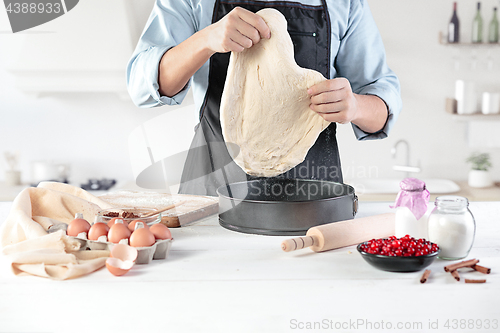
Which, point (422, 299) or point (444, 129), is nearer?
point (422, 299)

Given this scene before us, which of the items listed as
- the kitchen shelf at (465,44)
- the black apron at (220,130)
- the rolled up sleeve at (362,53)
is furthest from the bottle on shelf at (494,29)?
the black apron at (220,130)

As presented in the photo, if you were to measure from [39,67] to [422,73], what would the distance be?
245cm

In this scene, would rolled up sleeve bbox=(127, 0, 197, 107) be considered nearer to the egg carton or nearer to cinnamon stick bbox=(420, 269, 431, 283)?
the egg carton

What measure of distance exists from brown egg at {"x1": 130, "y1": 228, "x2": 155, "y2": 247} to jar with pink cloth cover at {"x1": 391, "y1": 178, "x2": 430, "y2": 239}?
51 centimetres

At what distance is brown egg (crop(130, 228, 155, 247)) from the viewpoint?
2.88ft

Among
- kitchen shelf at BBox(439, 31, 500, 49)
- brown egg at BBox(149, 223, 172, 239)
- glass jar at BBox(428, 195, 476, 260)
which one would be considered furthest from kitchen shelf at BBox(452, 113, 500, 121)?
brown egg at BBox(149, 223, 172, 239)

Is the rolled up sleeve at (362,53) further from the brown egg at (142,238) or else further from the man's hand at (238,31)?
the brown egg at (142,238)

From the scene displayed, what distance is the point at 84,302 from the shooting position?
0.72m

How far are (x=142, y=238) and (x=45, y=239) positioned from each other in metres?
0.18

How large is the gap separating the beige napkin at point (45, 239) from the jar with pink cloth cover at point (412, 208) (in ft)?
2.00

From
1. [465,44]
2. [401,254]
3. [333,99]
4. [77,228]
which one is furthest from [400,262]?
[465,44]

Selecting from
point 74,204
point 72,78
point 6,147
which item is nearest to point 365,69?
point 74,204

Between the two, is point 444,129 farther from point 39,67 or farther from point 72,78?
point 39,67

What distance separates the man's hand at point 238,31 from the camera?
97 centimetres
